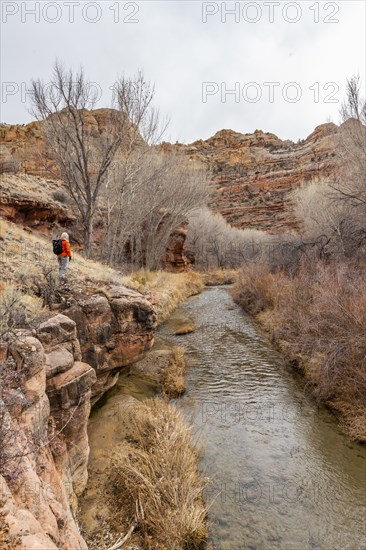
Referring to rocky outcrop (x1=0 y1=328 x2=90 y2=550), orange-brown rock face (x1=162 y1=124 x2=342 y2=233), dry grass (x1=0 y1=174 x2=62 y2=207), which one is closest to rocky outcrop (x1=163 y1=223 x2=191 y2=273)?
dry grass (x1=0 y1=174 x2=62 y2=207)

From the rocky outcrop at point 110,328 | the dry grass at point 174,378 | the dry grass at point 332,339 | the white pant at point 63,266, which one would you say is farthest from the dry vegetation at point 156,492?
the white pant at point 63,266

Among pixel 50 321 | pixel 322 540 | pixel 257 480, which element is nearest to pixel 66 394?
pixel 50 321

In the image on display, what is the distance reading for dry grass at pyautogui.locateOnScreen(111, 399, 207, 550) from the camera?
334 centimetres

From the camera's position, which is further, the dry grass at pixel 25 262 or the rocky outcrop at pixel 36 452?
the dry grass at pixel 25 262

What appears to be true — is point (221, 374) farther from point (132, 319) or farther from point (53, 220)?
point (53, 220)

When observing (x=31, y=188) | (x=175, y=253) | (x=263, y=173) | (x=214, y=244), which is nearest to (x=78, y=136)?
(x=31, y=188)

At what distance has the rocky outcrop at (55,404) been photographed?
7.16ft

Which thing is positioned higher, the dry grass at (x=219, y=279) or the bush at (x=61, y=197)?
the bush at (x=61, y=197)

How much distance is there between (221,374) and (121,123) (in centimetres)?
1115

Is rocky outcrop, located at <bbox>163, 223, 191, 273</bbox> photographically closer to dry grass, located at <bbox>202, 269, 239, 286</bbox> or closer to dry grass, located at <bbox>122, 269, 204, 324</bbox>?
dry grass, located at <bbox>202, 269, 239, 286</bbox>

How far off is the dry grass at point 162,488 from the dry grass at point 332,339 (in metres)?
3.10

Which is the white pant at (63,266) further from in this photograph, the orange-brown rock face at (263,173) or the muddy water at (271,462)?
the orange-brown rock face at (263,173)

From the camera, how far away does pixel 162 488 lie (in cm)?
370

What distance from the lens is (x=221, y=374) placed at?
26.9 feet
